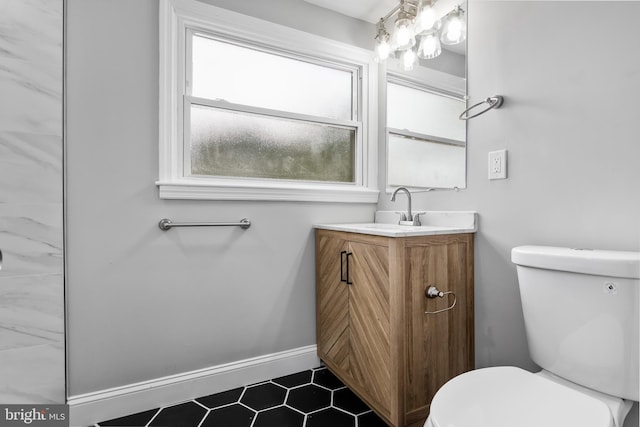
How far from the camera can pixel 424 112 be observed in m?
1.76

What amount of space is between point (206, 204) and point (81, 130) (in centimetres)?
60

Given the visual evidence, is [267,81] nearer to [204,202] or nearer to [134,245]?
[204,202]

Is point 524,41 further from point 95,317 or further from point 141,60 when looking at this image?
point 95,317

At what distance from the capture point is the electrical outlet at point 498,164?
1.33m

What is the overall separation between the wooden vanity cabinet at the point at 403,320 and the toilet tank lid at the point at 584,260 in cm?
33

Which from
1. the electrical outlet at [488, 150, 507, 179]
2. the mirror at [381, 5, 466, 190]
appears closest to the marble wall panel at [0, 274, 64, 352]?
the mirror at [381, 5, 466, 190]

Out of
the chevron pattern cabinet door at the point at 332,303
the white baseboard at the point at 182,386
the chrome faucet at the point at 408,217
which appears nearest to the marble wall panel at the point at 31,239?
the white baseboard at the point at 182,386

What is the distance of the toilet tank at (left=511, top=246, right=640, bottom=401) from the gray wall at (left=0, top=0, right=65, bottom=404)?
1.81 meters

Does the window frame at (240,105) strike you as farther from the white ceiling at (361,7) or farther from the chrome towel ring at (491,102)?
the chrome towel ring at (491,102)

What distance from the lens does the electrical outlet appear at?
4.35ft

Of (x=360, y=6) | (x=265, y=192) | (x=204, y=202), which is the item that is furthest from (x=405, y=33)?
(x=204, y=202)

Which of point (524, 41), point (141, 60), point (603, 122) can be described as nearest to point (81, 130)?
point (141, 60)

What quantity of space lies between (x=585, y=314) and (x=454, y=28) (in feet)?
4.33

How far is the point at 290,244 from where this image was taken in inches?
71.9
